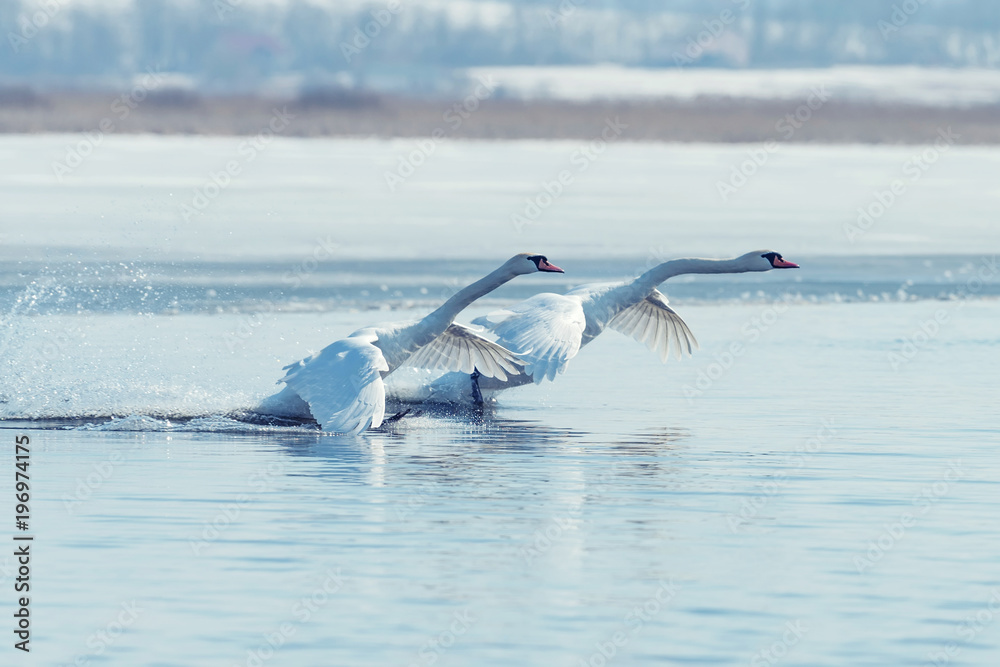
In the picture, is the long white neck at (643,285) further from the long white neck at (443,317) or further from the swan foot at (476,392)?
the long white neck at (443,317)

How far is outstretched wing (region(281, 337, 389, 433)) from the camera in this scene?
10.6 meters

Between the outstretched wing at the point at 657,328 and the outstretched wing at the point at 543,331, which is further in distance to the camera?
the outstretched wing at the point at 657,328

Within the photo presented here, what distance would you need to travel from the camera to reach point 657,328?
1398 cm

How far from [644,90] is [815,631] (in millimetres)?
→ 35404

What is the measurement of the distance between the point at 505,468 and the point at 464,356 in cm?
251

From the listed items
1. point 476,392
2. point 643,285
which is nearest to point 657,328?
point 643,285

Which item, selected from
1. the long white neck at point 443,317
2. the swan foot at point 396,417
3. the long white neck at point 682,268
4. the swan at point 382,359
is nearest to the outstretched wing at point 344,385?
the swan at point 382,359

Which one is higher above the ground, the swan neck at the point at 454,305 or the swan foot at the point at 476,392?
the swan neck at the point at 454,305

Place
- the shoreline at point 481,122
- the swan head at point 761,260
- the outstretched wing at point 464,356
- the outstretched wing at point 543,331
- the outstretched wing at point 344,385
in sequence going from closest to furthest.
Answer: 1. the outstretched wing at point 344,385
2. the outstretched wing at point 543,331
3. the outstretched wing at point 464,356
4. the swan head at point 761,260
5. the shoreline at point 481,122

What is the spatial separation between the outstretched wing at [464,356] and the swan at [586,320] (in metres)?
0.11

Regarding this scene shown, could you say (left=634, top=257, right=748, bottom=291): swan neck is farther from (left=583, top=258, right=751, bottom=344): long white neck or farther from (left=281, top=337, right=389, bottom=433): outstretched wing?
(left=281, top=337, right=389, bottom=433): outstretched wing

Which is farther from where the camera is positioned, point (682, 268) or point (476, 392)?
point (682, 268)

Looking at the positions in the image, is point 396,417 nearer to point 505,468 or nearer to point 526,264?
point 526,264

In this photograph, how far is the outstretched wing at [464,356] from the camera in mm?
12195
